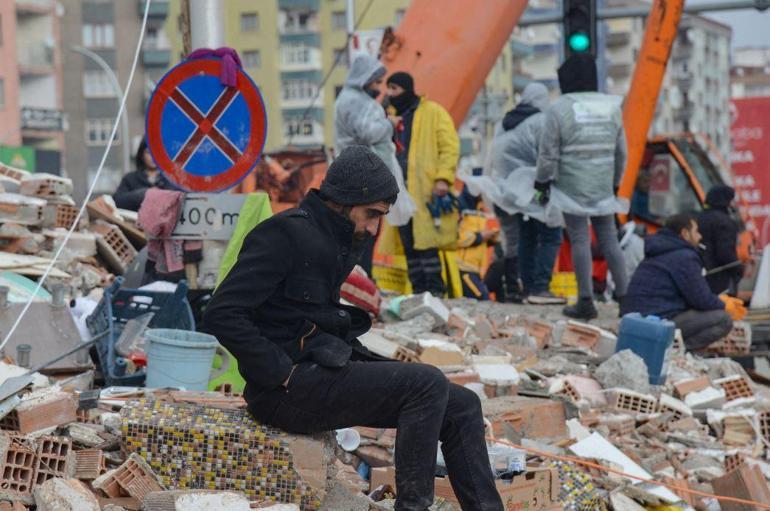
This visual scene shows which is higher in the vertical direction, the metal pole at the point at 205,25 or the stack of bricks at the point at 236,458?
the metal pole at the point at 205,25

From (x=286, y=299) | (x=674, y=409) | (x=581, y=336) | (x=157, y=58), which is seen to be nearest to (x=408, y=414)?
(x=286, y=299)

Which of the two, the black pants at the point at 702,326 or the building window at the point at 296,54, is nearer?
the black pants at the point at 702,326

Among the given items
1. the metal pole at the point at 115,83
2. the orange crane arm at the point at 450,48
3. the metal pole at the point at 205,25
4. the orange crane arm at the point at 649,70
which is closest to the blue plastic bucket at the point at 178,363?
the metal pole at the point at 205,25

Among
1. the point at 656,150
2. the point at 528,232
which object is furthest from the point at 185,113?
the point at 656,150

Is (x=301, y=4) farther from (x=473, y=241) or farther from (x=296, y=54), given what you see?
(x=473, y=241)

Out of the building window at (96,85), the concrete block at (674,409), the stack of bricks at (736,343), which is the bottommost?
the building window at (96,85)

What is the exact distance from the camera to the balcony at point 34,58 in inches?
3066

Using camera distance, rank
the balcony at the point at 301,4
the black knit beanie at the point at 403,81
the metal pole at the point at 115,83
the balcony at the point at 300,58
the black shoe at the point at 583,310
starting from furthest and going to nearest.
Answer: the balcony at the point at 300,58, the balcony at the point at 301,4, the metal pole at the point at 115,83, the black knit beanie at the point at 403,81, the black shoe at the point at 583,310

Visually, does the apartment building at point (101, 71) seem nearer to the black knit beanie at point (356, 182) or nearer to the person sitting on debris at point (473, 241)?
the person sitting on debris at point (473, 241)

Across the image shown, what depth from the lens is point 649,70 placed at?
17250mm

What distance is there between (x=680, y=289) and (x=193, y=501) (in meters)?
6.93

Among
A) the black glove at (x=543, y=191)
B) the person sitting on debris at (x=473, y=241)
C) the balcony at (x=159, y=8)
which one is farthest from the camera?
the balcony at (x=159, y=8)

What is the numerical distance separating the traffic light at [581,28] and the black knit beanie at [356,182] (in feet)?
33.5

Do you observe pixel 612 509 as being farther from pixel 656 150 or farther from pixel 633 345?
pixel 656 150
